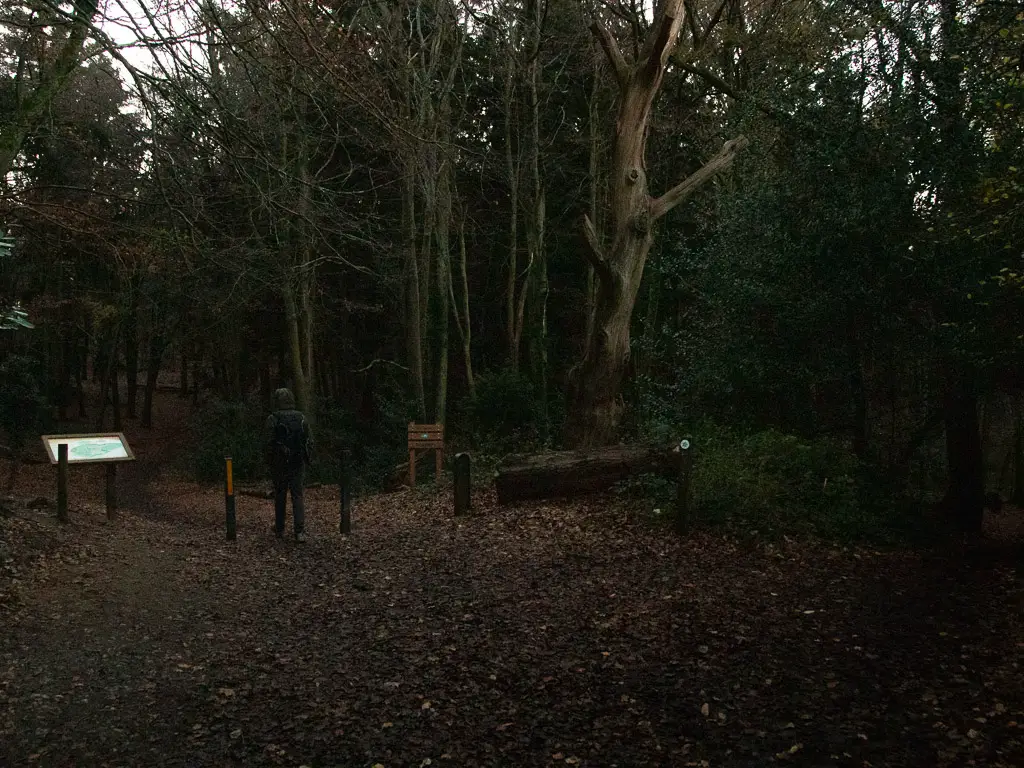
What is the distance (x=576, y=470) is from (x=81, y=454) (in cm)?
669

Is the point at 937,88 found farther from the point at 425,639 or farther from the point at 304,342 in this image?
the point at 304,342

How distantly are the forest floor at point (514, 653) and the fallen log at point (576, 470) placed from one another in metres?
1.40

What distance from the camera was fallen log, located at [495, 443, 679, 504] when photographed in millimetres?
11438

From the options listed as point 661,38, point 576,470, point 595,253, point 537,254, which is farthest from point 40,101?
point 537,254

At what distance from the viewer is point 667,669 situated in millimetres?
5645

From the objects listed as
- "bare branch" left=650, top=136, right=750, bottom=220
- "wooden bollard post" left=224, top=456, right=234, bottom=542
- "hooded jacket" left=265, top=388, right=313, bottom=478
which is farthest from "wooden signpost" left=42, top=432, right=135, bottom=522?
"bare branch" left=650, top=136, right=750, bottom=220

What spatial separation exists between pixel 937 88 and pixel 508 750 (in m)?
8.88

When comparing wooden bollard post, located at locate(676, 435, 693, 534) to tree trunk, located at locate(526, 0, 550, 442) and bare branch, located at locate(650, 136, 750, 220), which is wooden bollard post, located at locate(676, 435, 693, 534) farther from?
tree trunk, located at locate(526, 0, 550, 442)

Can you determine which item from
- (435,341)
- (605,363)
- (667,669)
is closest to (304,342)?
(435,341)

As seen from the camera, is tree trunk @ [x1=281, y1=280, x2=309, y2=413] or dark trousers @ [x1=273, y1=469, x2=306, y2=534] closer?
dark trousers @ [x1=273, y1=469, x2=306, y2=534]

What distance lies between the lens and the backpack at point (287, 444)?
1082cm

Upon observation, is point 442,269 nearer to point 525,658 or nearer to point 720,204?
point 720,204

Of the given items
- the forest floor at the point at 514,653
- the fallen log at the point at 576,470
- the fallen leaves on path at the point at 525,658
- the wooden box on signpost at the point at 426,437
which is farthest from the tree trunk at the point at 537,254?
the fallen leaves on path at the point at 525,658

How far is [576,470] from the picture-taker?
38.7 ft
